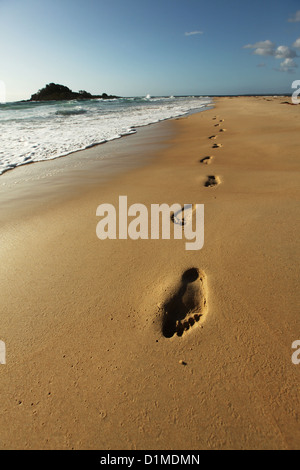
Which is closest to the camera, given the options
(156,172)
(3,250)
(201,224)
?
(3,250)

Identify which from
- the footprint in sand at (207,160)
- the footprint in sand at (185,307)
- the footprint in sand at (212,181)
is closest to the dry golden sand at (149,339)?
the footprint in sand at (185,307)

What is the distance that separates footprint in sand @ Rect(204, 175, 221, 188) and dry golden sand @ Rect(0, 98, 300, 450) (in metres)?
0.76

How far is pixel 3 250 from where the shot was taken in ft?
6.70

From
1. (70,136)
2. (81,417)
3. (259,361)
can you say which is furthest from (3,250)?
(70,136)

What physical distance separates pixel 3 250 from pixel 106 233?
90 centimetres

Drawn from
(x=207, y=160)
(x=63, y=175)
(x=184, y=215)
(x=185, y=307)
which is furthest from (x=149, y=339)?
(x=207, y=160)

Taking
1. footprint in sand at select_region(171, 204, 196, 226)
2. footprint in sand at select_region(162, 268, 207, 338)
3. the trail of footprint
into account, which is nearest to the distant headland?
the trail of footprint

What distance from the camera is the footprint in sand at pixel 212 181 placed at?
3.06 m

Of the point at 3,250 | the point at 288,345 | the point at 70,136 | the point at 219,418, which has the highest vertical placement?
the point at 70,136

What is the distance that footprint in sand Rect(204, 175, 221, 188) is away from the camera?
3.06m

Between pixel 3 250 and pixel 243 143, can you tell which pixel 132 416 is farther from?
pixel 243 143

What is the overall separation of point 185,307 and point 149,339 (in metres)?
0.31
